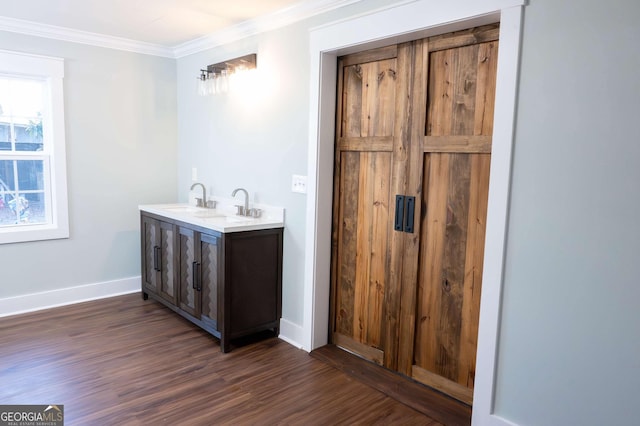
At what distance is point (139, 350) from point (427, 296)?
6.50 feet

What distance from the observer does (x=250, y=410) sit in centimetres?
245

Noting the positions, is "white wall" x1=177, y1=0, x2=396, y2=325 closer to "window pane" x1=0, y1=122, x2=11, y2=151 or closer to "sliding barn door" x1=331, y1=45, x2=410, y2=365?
"sliding barn door" x1=331, y1=45, x2=410, y2=365

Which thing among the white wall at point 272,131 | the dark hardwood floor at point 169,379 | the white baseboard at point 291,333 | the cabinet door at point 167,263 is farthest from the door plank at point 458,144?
the cabinet door at point 167,263

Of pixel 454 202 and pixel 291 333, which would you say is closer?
pixel 454 202

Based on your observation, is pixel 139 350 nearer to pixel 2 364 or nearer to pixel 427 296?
pixel 2 364

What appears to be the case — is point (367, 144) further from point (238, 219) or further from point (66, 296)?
point (66, 296)

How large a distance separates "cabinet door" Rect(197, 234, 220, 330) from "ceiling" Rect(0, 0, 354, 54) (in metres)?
1.57

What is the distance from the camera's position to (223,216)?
3.69m

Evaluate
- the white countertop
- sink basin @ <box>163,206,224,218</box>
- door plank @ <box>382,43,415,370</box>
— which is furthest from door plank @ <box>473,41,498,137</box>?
sink basin @ <box>163,206,224,218</box>

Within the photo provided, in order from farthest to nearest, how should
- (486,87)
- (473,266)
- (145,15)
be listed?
(145,15), (473,266), (486,87)

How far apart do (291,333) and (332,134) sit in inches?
57.9

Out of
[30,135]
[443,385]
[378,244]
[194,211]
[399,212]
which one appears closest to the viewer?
[443,385]

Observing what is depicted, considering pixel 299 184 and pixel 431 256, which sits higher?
pixel 299 184

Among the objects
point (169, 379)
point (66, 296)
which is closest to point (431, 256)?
point (169, 379)
